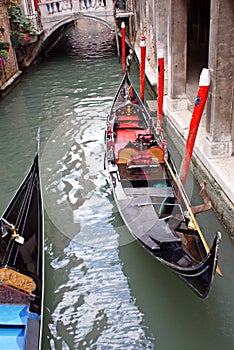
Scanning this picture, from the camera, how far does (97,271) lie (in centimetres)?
254

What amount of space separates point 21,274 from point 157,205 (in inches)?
41.4

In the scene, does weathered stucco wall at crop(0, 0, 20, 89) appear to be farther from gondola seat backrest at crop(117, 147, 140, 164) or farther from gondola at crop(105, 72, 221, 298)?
gondola seat backrest at crop(117, 147, 140, 164)

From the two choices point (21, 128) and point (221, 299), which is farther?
point (21, 128)

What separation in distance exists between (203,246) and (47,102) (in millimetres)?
4506

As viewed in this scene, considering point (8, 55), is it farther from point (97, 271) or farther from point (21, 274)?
point (21, 274)

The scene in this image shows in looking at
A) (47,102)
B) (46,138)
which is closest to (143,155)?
(46,138)

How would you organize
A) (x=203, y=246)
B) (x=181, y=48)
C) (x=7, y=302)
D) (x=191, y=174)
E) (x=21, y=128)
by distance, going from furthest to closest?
(x=21, y=128) → (x=181, y=48) → (x=191, y=174) → (x=203, y=246) → (x=7, y=302)

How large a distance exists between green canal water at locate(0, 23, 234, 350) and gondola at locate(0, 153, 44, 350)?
1.12 feet

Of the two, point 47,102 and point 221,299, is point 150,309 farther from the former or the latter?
point 47,102

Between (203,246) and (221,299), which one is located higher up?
(203,246)

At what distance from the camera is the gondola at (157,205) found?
6.48ft

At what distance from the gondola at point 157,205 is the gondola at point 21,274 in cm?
62

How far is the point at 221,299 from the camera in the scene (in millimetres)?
2225

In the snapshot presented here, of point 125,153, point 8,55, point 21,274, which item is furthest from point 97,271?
point 8,55
